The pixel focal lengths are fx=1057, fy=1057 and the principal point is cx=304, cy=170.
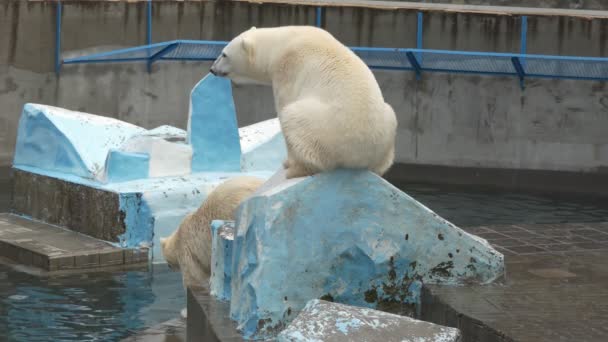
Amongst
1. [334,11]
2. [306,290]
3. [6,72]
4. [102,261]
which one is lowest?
[102,261]

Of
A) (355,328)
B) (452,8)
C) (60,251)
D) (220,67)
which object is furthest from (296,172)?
(452,8)

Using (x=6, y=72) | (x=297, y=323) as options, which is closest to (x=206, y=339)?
(x=297, y=323)

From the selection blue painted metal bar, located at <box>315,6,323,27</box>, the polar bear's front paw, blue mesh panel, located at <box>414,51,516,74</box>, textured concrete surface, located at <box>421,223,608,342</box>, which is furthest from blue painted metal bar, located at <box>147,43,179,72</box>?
the polar bear's front paw

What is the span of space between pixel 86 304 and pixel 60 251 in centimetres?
128

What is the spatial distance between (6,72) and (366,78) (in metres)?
9.60

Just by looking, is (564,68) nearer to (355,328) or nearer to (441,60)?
(441,60)

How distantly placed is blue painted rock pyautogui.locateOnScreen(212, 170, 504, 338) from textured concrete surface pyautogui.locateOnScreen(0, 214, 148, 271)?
11.6ft

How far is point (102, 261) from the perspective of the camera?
29.5 ft

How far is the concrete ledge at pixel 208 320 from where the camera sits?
5.40 meters

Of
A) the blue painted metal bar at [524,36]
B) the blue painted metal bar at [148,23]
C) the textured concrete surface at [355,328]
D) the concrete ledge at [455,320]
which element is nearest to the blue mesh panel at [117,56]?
the blue painted metal bar at [148,23]

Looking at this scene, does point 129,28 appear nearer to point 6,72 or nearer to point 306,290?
point 6,72

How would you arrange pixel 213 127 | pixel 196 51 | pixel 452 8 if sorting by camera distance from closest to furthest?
pixel 213 127 < pixel 196 51 < pixel 452 8

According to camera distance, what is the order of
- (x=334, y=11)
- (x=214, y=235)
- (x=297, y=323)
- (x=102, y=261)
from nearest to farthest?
(x=297, y=323), (x=214, y=235), (x=102, y=261), (x=334, y=11)

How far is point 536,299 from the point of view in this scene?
5637 mm
